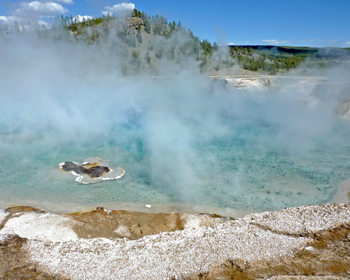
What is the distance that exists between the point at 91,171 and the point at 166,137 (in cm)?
277

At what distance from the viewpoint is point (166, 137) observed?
8125 mm

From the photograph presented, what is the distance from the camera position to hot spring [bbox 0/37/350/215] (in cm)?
527

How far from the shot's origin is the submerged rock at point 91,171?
576cm

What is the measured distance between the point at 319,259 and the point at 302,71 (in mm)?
13681

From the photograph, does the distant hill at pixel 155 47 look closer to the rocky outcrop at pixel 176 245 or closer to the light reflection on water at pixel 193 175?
the light reflection on water at pixel 193 175

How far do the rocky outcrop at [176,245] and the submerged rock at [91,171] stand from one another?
1427 millimetres

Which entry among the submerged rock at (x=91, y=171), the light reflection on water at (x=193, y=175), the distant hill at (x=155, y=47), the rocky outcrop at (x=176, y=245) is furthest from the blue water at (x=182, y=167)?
the distant hill at (x=155, y=47)

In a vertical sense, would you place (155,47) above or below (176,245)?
above

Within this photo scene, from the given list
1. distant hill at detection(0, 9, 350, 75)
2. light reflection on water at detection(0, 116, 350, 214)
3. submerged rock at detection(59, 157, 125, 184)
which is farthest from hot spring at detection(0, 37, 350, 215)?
distant hill at detection(0, 9, 350, 75)

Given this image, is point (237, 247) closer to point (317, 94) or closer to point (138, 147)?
point (138, 147)

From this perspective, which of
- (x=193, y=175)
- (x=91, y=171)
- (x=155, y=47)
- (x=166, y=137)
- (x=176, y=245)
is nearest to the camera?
(x=176, y=245)

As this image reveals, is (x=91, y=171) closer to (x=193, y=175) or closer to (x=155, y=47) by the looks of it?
(x=193, y=175)

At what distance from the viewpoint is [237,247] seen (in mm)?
3461

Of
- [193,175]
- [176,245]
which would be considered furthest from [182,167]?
[176,245]
